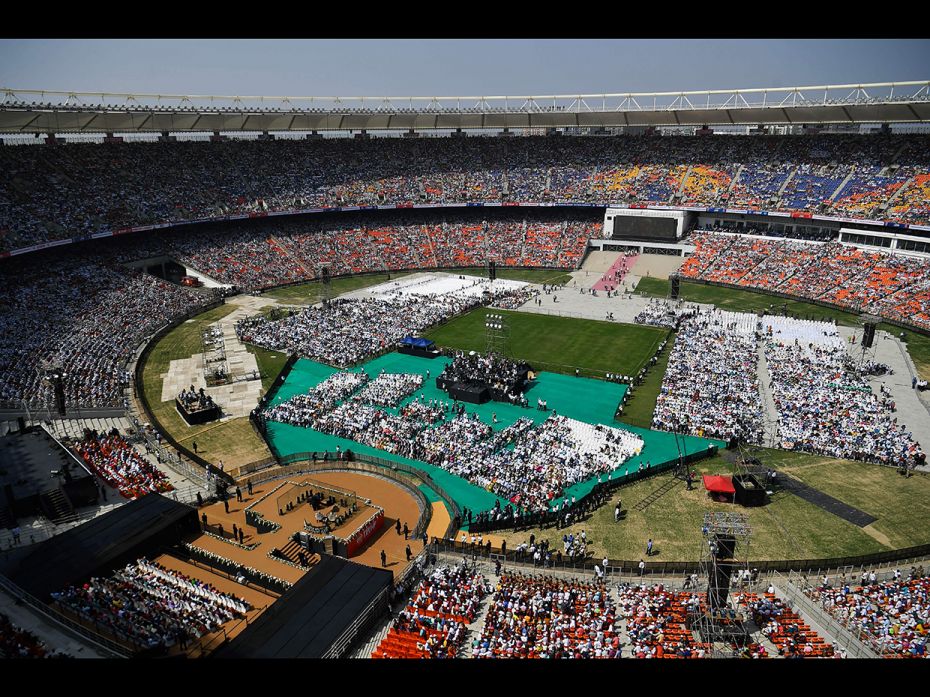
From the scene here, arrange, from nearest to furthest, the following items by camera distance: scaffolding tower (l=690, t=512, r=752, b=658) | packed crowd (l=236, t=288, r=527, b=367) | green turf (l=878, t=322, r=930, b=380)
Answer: scaffolding tower (l=690, t=512, r=752, b=658) < green turf (l=878, t=322, r=930, b=380) < packed crowd (l=236, t=288, r=527, b=367)

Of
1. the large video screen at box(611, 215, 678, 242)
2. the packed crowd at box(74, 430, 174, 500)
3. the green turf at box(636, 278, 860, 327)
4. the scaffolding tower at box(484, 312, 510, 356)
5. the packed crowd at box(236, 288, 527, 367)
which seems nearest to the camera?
the packed crowd at box(74, 430, 174, 500)

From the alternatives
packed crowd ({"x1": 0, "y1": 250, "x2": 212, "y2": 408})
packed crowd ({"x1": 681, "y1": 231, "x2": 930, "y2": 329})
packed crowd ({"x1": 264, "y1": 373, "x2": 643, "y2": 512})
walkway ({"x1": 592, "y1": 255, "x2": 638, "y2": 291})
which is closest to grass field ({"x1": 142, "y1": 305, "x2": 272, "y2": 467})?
packed crowd ({"x1": 0, "y1": 250, "x2": 212, "y2": 408})

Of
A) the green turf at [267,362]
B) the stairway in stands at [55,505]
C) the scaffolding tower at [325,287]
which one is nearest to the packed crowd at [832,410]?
the green turf at [267,362]

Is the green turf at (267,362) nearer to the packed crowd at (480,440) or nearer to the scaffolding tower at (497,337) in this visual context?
the packed crowd at (480,440)

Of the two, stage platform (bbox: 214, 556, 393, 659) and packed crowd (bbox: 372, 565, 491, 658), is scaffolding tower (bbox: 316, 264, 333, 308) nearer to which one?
A: packed crowd (bbox: 372, 565, 491, 658)

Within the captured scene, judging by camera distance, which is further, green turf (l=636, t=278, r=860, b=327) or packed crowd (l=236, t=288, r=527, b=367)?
green turf (l=636, t=278, r=860, b=327)
